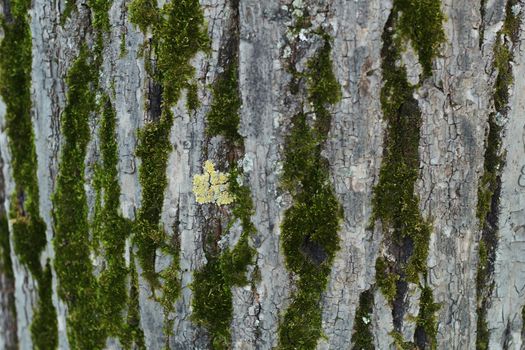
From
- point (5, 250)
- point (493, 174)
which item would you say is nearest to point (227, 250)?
point (493, 174)

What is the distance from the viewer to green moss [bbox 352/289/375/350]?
1.68 m

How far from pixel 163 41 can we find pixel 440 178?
2.81ft

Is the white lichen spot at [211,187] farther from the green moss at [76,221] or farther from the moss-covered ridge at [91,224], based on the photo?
the green moss at [76,221]

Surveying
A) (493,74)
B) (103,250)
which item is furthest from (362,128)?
(103,250)

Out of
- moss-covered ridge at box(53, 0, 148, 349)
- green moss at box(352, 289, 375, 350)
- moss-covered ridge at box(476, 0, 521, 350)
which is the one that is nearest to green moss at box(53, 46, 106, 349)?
moss-covered ridge at box(53, 0, 148, 349)

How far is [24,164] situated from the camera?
211 centimetres

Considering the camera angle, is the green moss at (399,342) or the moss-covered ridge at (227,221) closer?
the moss-covered ridge at (227,221)

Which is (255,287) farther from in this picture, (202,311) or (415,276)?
(415,276)

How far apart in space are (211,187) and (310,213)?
0.29 metres

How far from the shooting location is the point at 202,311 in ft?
5.80

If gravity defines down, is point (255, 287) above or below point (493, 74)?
below

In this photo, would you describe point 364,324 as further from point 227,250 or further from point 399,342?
point 227,250

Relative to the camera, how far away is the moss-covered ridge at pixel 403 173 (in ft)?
4.98

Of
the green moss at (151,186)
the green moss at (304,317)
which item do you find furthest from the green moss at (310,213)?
Result: the green moss at (151,186)
